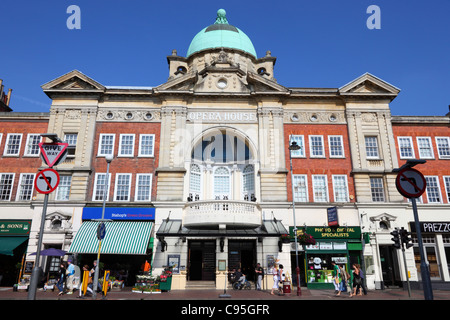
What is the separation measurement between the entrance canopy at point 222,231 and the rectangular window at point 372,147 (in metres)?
10.2

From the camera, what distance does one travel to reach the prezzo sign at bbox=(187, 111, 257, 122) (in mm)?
27859

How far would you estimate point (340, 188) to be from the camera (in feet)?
86.3

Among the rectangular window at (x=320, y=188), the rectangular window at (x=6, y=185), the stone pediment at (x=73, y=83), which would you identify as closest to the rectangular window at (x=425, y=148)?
the rectangular window at (x=320, y=188)

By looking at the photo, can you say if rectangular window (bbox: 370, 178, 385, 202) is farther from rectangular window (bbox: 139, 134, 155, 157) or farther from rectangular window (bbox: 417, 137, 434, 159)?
rectangular window (bbox: 139, 134, 155, 157)

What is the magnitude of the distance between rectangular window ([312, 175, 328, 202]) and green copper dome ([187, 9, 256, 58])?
60.0ft

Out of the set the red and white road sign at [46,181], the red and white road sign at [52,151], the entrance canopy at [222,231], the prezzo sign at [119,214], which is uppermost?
the red and white road sign at [52,151]

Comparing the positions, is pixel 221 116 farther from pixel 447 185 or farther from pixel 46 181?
pixel 447 185

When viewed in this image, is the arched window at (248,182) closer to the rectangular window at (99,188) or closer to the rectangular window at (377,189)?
the rectangular window at (377,189)

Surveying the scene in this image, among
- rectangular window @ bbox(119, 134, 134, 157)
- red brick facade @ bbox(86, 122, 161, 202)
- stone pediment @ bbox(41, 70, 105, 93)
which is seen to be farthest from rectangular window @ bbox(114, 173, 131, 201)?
stone pediment @ bbox(41, 70, 105, 93)

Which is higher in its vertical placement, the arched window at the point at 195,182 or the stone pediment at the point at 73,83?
the stone pediment at the point at 73,83

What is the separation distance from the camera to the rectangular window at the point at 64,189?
83.7ft

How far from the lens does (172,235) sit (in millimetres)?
21938

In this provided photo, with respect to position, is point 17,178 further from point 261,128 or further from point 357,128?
point 357,128
